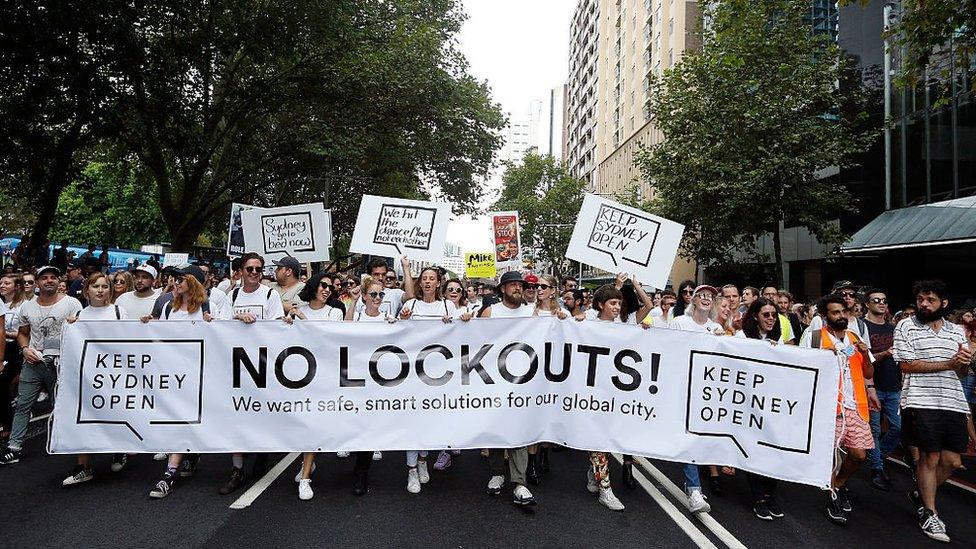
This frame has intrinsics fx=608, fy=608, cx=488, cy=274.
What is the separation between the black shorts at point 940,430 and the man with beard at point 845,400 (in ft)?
1.13

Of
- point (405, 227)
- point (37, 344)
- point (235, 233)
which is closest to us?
point (37, 344)

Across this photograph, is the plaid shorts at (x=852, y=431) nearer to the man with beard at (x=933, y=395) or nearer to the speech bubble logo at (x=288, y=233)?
the man with beard at (x=933, y=395)

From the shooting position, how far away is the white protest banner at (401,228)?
22.4 ft

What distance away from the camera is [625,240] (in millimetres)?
6027

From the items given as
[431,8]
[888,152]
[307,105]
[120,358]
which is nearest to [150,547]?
[120,358]

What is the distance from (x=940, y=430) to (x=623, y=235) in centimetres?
300

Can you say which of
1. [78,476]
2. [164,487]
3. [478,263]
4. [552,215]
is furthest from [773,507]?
[552,215]

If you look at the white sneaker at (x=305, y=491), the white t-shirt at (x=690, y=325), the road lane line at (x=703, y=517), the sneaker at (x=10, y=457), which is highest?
the white t-shirt at (x=690, y=325)

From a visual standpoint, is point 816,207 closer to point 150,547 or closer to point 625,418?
point 625,418

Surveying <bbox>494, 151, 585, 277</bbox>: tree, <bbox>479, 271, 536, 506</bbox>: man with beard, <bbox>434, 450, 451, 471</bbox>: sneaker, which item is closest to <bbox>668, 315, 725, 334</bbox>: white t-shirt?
<bbox>479, 271, 536, 506</bbox>: man with beard

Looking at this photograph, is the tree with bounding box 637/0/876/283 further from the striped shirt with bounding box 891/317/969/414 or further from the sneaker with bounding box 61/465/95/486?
the sneaker with bounding box 61/465/95/486

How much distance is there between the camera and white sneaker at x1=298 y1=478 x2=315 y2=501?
15.9 ft

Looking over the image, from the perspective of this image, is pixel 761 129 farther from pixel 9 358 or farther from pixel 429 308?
pixel 9 358

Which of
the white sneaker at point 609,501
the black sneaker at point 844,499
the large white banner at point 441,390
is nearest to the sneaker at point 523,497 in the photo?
the large white banner at point 441,390
